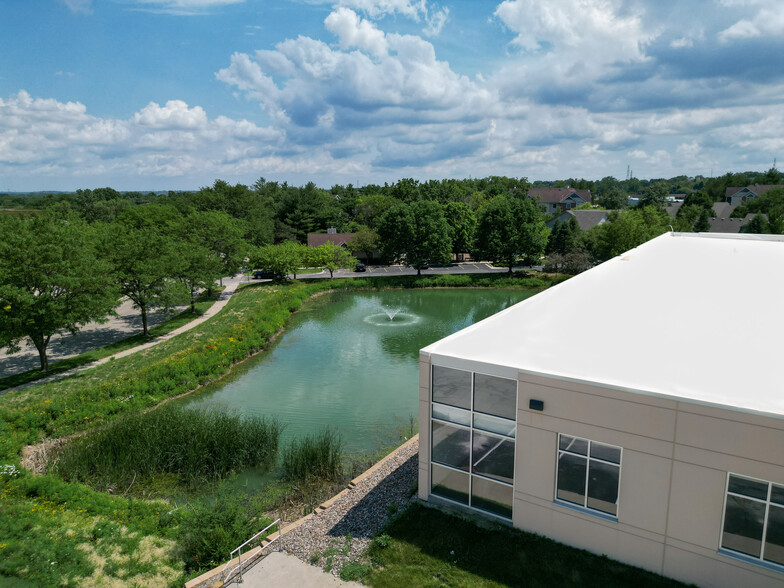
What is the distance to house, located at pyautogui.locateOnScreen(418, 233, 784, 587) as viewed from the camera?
28.0 feet

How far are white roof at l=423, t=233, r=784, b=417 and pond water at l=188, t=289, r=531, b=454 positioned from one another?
7.13 meters

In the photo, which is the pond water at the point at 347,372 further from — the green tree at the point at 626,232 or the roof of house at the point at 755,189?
the roof of house at the point at 755,189

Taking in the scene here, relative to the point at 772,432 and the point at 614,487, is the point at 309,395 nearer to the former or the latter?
the point at 614,487

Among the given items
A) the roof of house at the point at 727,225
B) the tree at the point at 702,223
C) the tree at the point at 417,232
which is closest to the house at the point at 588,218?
the tree at the point at 702,223

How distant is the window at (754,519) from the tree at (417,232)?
42127 millimetres

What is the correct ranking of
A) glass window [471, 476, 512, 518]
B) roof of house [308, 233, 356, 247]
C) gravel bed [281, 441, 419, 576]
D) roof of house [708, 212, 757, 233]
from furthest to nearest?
1. roof of house [308, 233, 356, 247]
2. roof of house [708, 212, 757, 233]
3. glass window [471, 476, 512, 518]
4. gravel bed [281, 441, 419, 576]

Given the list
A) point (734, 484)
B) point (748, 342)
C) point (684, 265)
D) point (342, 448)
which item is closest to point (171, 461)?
point (342, 448)

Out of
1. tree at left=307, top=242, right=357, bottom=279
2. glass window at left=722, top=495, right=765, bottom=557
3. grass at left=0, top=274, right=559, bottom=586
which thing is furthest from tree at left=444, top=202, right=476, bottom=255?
glass window at left=722, top=495, right=765, bottom=557

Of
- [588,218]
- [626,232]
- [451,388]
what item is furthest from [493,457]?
[588,218]

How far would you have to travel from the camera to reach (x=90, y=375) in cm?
2277

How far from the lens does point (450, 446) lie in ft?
38.1

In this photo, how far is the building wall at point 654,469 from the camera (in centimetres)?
839

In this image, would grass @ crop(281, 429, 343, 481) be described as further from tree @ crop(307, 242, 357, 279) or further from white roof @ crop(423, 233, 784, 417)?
tree @ crop(307, 242, 357, 279)

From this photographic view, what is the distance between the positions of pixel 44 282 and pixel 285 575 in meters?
20.0
